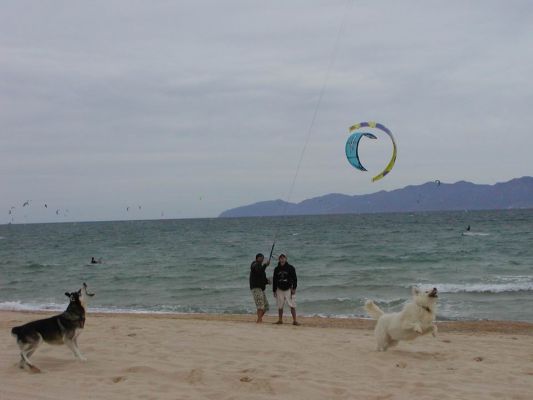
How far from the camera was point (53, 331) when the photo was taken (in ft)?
24.9

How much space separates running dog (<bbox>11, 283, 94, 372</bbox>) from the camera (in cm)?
737

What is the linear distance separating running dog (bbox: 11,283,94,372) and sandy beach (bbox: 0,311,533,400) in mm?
240

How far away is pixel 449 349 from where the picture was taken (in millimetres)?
9312

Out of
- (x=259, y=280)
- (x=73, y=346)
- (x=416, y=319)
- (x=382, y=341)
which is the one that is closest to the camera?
(x=73, y=346)

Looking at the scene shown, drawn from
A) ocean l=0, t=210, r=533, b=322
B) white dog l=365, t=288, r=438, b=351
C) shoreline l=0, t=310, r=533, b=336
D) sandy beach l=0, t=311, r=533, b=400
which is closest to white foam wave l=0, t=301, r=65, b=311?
ocean l=0, t=210, r=533, b=322

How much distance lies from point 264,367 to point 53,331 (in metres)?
2.69

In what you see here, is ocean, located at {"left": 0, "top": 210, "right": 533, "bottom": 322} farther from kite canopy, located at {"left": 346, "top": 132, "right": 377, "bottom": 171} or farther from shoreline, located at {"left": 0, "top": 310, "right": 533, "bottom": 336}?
kite canopy, located at {"left": 346, "top": 132, "right": 377, "bottom": 171}

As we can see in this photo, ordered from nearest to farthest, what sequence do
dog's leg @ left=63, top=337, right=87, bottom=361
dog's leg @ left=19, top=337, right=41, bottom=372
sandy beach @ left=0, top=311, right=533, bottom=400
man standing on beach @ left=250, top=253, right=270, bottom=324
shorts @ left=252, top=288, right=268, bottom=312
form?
sandy beach @ left=0, top=311, right=533, bottom=400
dog's leg @ left=19, top=337, right=41, bottom=372
dog's leg @ left=63, top=337, right=87, bottom=361
man standing on beach @ left=250, top=253, right=270, bottom=324
shorts @ left=252, top=288, right=268, bottom=312

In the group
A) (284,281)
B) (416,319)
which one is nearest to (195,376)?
(416,319)

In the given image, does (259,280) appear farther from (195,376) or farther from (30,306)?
(30,306)

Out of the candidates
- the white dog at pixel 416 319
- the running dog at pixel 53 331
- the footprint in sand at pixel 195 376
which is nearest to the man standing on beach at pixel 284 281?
the white dog at pixel 416 319

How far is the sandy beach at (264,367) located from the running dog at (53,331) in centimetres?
24

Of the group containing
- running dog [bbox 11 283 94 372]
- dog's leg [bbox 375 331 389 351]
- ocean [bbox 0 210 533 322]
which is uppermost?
running dog [bbox 11 283 94 372]

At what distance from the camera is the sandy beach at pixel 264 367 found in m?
6.50
